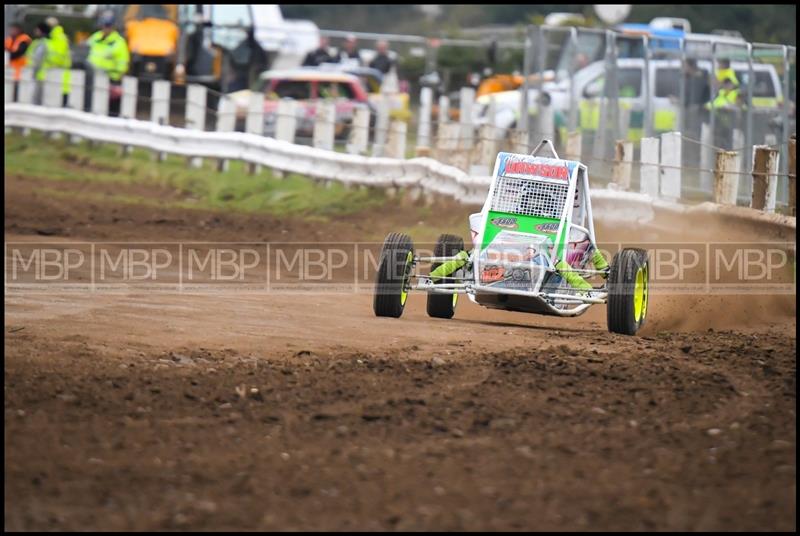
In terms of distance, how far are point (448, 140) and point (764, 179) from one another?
22.8 feet

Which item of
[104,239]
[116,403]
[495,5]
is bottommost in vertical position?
[116,403]

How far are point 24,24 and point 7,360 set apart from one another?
2808 centimetres

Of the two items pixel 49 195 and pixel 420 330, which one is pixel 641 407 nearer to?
pixel 420 330

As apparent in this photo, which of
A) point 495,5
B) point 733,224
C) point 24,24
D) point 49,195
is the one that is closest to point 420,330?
point 733,224

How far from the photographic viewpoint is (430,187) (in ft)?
59.5

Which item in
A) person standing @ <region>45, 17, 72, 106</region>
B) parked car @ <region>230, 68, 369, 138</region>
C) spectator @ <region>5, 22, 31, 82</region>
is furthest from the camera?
parked car @ <region>230, 68, 369, 138</region>

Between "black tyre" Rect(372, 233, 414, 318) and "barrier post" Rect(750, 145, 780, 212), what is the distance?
4.40 m

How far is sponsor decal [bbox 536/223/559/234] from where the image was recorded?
34.4 feet

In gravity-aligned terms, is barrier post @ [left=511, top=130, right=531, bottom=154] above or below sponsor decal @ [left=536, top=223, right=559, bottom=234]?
above

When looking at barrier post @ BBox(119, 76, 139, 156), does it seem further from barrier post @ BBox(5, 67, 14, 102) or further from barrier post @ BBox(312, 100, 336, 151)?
barrier post @ BBox(312, 100, 336, 151)

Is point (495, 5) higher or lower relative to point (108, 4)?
higher

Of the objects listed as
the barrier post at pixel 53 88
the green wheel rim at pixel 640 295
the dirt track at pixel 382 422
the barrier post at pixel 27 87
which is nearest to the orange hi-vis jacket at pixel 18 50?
the barrier post at pixel 27 87

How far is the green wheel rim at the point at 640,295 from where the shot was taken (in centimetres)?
1036

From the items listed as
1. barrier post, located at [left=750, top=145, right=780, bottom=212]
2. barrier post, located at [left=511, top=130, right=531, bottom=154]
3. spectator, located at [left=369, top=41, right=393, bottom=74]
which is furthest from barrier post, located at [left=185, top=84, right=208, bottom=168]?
barrier post, located at [left=750, top=145, right=780, bottom=212]
